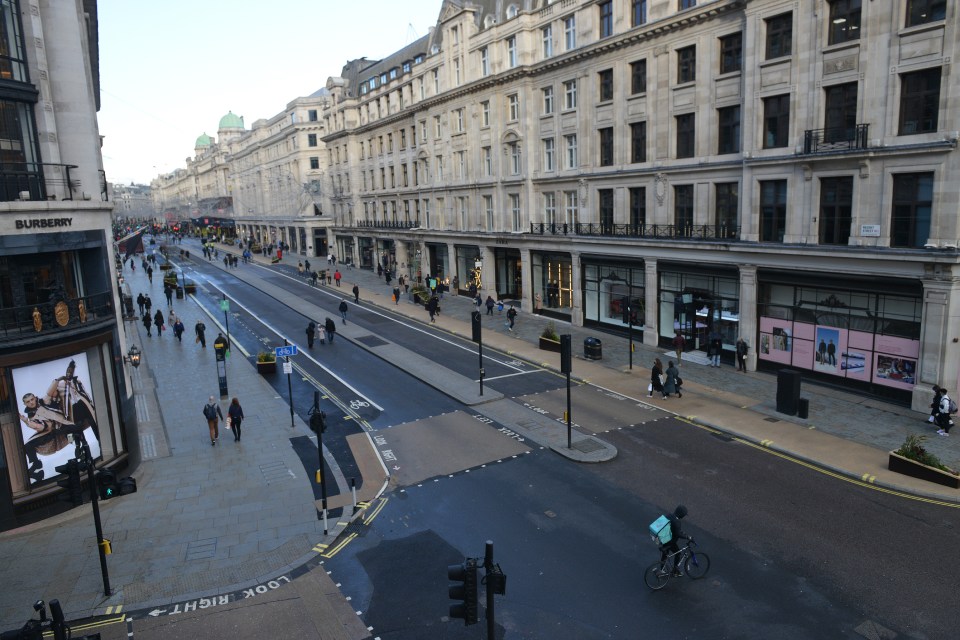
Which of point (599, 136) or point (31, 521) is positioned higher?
point (599, 136)

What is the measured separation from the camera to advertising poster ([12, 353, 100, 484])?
1631 centimetres

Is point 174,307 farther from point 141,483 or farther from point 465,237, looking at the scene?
point 141,483

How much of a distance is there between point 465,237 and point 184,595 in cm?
3953

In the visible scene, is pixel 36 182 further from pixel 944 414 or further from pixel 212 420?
pixel 944 414

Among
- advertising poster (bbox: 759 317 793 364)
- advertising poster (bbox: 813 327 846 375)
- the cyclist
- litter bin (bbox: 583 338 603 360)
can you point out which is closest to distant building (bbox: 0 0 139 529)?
the cyclist

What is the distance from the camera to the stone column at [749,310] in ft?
90.9

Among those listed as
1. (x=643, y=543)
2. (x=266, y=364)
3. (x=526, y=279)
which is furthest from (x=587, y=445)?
A: (x=526, y=279)

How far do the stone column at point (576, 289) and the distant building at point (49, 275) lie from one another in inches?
1012

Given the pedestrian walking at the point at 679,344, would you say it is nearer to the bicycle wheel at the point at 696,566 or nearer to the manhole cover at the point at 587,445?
the manhole cover at the point at 587,445

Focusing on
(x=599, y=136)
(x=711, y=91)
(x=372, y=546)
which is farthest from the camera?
(x=599, y=136)

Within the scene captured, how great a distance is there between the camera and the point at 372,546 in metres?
14.8

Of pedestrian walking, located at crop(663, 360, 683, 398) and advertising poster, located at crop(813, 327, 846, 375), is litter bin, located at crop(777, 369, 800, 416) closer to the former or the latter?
pedestrian walking, located at crop(663, 360, 683, 398)

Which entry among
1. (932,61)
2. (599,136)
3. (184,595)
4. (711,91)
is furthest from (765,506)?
(599,136)

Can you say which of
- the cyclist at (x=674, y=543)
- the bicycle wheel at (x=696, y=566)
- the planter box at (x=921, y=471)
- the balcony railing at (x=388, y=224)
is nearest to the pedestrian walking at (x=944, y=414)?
the planter box at (x=921, y=471)
